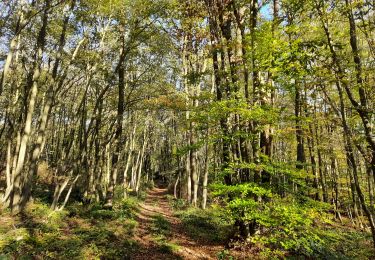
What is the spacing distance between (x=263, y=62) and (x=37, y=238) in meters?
9.28

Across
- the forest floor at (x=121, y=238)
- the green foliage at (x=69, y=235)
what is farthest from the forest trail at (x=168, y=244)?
the green foliage at (x=69, y=235)

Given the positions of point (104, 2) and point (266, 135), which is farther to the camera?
point (104, 2)

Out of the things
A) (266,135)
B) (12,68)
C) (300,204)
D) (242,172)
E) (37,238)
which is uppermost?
A: (12,68)

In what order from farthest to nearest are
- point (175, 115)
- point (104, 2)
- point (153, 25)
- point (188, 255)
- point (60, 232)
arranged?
point (175, 115), point (153, 25), point (104, 2), point (60, 232), point (188, 255)

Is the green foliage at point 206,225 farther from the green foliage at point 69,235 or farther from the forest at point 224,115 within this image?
the green foliage at point 69,235

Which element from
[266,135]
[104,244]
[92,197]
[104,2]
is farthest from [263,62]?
[92,197]

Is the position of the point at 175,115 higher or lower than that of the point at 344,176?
higher

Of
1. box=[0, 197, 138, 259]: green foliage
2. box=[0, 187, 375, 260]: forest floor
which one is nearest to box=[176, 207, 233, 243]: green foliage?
box=[0, 187, 375, 260]: forest floor

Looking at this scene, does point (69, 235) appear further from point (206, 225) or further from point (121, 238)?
point (206, 225)

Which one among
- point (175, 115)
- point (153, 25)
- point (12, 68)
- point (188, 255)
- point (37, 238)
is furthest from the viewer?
point (175, 115)

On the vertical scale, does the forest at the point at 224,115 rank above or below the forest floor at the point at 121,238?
above

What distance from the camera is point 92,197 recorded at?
2098cm

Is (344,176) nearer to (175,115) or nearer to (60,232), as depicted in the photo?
(175,115)

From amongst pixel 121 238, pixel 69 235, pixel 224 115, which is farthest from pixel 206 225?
pixel 224 115
